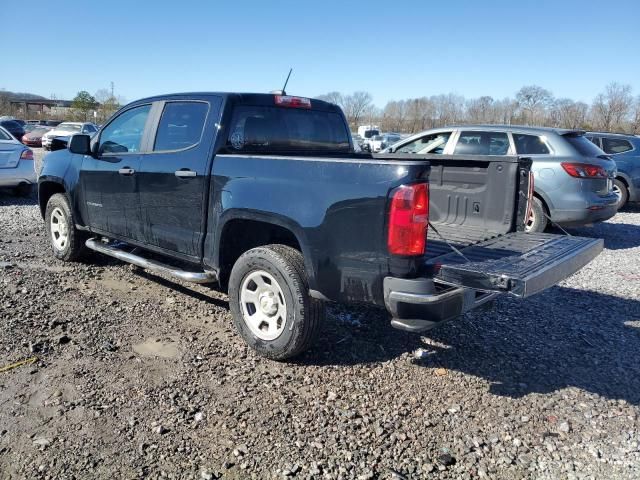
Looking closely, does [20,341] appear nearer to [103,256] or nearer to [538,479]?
[103,256]

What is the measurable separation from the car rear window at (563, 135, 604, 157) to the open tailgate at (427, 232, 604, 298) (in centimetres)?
447

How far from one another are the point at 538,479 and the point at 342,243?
65.3 inches

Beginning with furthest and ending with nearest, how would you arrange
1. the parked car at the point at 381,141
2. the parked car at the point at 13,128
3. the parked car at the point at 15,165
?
the parked car at the point at 13,128, the parked car at the point at 381,141, the parked car at the point at 15,165

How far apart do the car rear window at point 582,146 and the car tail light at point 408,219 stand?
604cm

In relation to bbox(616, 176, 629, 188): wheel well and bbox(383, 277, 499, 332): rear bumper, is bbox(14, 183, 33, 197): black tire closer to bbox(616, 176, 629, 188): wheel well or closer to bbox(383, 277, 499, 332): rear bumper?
bbox(383, 277, 499, 332): rear bumper

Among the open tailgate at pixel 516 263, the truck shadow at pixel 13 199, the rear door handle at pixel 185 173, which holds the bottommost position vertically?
the truck shadow at pixel 13 199

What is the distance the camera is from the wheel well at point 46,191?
6254mm

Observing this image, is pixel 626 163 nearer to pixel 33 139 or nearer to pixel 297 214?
pixel 297 214

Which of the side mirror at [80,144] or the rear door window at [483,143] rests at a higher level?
the rear door window at [483,143]

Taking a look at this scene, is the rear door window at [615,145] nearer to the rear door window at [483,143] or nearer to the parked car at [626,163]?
the parked car at [626,163]

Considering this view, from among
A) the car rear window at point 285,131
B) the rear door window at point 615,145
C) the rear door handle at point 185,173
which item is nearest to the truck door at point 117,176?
the rear door handle at point 185,173

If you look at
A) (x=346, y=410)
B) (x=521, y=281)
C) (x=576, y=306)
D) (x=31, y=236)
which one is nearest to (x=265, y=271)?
(x=346, y=410)

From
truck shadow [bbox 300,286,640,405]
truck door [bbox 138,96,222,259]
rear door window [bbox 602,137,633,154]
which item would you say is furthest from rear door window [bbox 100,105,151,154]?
rear door window [bbox 602,137,633,154]

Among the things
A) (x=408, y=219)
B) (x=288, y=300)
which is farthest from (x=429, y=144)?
(x=408, y=219)
